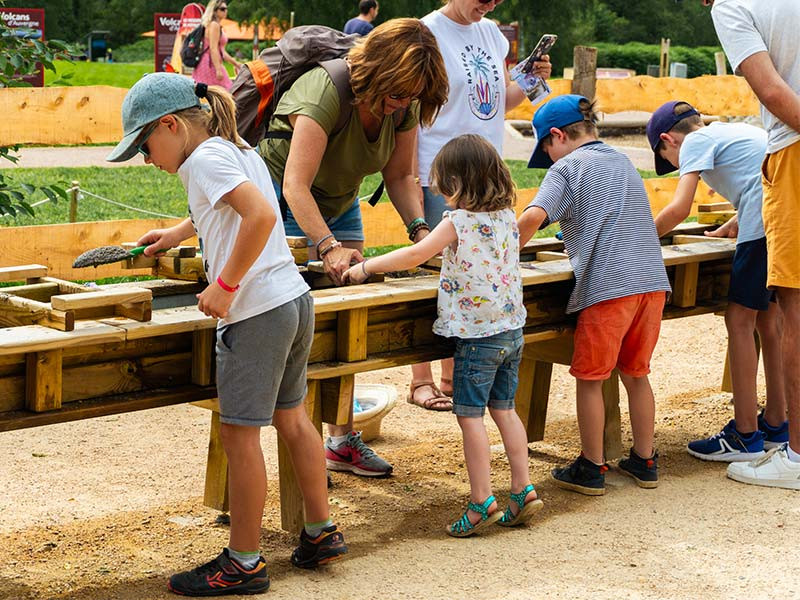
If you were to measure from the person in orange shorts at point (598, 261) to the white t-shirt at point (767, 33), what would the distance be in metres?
0.56

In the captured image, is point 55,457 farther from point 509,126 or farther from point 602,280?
point 509,126

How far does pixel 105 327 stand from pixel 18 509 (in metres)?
1.44

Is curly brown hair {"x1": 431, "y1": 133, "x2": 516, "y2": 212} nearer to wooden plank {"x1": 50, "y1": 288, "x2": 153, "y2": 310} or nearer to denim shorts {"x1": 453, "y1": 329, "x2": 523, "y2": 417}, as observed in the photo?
denim shorts {"x1": 453, "y1": 329, "x2": 523, "y2": 417}

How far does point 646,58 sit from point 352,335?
130ft

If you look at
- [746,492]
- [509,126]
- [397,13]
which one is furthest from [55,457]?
[397,13]

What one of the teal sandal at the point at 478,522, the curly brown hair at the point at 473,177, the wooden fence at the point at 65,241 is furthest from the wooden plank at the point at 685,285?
the wooden fence at the point at 65,241

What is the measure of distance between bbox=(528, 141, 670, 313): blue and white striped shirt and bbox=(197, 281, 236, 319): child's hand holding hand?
1.51 metres

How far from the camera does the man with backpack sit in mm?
4031

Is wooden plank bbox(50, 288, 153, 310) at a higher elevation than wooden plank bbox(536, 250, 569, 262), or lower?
higher

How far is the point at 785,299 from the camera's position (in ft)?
15.4

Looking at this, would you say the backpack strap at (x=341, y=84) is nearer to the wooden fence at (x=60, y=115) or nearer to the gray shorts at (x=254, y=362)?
the gray shorts at (x=254, y=362)

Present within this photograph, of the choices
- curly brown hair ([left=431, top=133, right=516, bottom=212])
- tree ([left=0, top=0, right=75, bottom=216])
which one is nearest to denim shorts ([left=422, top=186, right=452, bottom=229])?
curly brown hair ([left=431, top=133, right=516, bottom=212])

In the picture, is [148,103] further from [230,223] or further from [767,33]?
[767,33]

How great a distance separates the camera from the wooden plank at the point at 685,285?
5.20 m
